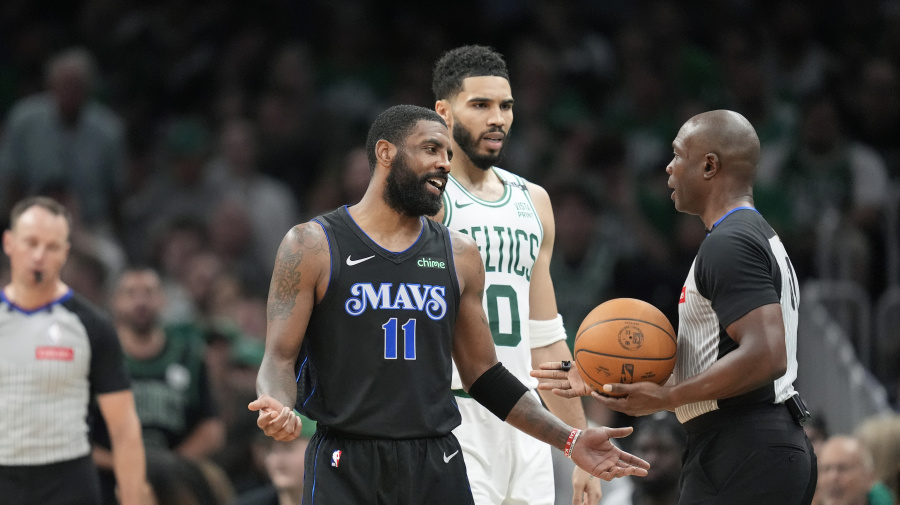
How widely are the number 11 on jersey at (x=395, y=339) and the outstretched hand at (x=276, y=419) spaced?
56 cm

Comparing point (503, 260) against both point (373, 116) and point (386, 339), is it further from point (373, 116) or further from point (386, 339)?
point (373, 116)

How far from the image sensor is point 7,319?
706cm

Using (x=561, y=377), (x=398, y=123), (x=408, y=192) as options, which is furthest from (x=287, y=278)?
(x=561, y=377)

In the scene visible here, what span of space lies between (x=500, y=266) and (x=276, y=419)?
1.90m

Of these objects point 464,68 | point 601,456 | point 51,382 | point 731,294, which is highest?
point 464,68

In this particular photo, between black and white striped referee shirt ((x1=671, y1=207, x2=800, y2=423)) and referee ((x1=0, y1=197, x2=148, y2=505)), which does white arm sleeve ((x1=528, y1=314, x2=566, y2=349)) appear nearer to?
black and white striped referee shirt ((x1=671, y1=207, x2=800, y2=423))

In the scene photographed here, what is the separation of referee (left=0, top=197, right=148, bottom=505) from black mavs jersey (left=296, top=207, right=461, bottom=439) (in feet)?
8.14

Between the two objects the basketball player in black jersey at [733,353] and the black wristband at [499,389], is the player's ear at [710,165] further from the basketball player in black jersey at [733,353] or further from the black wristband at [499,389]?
the black wristband at [499,389]

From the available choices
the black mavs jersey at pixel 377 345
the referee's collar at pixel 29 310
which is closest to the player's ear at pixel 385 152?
the black mavs jersey at pixel 377 345

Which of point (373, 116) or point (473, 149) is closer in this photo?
point (473, 149)

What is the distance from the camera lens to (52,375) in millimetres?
6969

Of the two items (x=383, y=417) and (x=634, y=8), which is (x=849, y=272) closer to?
(x=634, y=8)

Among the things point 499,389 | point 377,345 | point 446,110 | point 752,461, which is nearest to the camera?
point 752,461

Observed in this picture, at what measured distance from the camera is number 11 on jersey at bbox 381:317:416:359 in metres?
4.93
